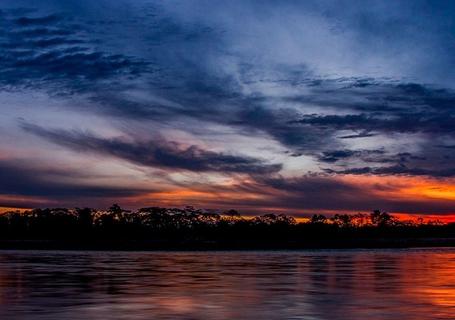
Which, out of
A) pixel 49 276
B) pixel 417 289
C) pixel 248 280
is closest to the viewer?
pixel 417 289

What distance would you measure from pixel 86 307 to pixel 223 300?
5.01m

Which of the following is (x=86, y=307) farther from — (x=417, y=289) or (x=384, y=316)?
(x=417, y=289)

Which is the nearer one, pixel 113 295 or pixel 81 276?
pixel 113 295

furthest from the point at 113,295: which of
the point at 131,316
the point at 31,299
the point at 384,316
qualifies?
the point at 384,316

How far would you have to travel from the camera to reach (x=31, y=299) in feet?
86.0

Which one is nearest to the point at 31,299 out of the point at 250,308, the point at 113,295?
the point at 113,295

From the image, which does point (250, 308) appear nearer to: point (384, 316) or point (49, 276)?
point (384, 316)

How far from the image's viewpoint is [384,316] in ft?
72.5

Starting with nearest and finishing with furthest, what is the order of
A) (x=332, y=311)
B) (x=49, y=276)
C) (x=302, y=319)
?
(x=302, y=319)
(x=332, y=311)
(x=49, y=276)

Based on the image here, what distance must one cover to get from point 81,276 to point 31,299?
13020 mm

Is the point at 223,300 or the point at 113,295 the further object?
the point at 113,295

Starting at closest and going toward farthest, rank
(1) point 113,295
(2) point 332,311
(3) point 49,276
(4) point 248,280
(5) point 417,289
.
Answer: (2) point 332,311 → (1) point 113,295 → (5) point 417,289 → (4) point 248,280 → (3) point 49,276

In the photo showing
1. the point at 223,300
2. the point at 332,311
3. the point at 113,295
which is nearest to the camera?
the point at 332,311

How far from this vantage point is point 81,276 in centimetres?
3916
